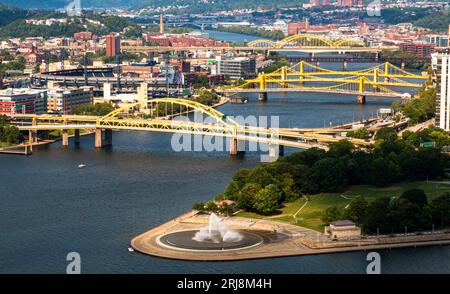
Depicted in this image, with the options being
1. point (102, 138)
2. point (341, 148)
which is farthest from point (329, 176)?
point (102, 138)

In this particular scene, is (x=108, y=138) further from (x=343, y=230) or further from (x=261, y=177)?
(x=343, y=230)

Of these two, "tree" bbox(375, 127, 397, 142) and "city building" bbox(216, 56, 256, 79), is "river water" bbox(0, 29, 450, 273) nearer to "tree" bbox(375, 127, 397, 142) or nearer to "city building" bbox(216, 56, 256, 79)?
"tree" bbox(375, 127, 397, 142)

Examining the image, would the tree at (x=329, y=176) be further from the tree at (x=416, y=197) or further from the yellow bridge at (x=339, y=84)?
the yellow bridge at (x=339, y=84)

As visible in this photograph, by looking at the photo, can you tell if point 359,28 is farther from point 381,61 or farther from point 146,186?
point 146,186

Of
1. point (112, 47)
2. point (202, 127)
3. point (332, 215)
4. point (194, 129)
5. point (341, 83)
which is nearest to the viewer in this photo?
point (332, 215)

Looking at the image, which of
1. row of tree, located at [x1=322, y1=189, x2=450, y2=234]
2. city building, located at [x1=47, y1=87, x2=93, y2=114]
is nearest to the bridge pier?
city building, located at [x1=47, y1=87, x2=93, y2=114]

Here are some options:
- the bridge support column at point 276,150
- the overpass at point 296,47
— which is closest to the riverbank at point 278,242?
the bridge support column at point 276,150
